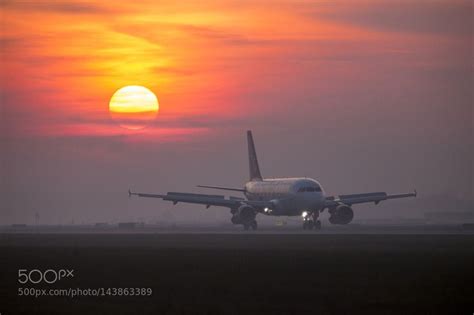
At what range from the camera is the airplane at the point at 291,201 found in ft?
314

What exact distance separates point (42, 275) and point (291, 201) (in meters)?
59.6

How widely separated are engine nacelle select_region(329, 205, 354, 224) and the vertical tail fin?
65.1ft

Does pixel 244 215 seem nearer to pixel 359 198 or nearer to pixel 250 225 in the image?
pixel 250 225

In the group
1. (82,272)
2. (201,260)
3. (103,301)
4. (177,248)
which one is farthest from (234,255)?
(103,301)

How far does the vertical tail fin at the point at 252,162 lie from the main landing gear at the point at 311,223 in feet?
66.3

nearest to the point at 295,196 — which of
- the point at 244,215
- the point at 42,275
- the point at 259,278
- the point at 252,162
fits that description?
the point at 244,215

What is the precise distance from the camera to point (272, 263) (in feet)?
143

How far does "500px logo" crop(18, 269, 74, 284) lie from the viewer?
36.0 meters

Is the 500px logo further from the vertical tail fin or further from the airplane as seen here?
the vertical tail fin

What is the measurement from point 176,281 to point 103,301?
5.73 metres

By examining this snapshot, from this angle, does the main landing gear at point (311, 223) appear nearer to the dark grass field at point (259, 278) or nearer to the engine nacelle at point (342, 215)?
the engine nacelle at point (342, 215)

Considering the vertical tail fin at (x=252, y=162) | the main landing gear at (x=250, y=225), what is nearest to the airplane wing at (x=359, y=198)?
the main landing gear at (x=250, y=225)

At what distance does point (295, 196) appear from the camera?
95.8 m

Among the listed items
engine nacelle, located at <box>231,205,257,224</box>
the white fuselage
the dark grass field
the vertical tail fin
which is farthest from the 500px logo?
the vertical tail fin
